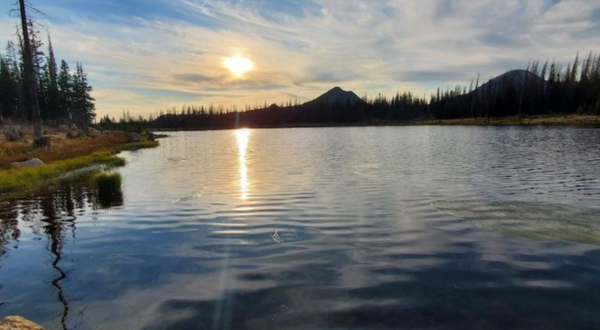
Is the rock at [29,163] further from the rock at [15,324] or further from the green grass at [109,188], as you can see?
the rock at [15,324]

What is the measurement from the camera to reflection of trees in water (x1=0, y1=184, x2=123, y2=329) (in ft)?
38.7

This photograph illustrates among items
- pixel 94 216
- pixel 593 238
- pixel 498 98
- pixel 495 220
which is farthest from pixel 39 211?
pixel 498 98

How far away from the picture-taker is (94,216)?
17.9 metres

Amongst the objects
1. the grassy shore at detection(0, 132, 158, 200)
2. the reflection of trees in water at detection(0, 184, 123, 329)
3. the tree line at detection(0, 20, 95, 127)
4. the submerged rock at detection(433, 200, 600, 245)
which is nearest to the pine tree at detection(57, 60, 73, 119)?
the tree line at detection(0, 20, 95, 127)

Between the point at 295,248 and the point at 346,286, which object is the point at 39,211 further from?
the point at 346,286

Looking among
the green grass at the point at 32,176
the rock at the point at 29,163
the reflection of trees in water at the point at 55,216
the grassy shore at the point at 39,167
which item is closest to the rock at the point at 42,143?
the grassy shore at the point at 39,167

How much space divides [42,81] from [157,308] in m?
133

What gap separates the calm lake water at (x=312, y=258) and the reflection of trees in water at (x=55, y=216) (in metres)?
0.09

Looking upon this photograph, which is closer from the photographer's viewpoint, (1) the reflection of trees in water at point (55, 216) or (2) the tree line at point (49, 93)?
(1) the reflection of trees in water at point (55, 216)

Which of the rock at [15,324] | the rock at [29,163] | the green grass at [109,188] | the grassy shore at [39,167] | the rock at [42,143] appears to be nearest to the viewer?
the rock at [15,324]

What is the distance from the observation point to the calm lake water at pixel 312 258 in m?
8.20

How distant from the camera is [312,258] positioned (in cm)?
1141

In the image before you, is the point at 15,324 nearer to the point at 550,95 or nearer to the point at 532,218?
the point at 532,218

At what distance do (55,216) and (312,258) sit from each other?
13611mm
